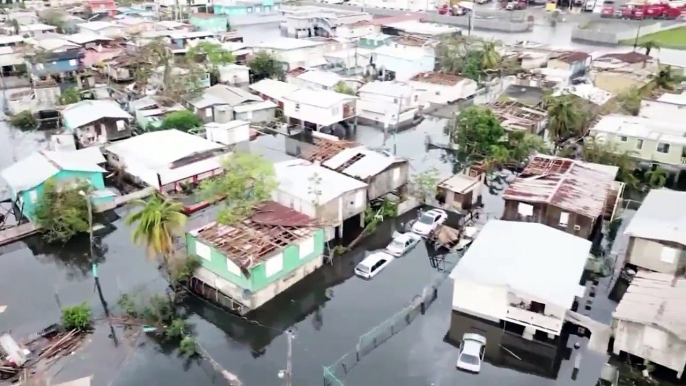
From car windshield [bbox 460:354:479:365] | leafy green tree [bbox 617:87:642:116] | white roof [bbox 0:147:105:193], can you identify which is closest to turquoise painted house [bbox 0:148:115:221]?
white roof [bbox 0:147:105:193]

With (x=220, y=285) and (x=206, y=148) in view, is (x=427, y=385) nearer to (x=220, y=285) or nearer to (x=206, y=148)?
(x=220, y=285)

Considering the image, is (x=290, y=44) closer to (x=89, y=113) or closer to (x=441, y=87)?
(x=441, y=87)

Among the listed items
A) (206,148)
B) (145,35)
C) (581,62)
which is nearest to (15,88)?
(145,35)

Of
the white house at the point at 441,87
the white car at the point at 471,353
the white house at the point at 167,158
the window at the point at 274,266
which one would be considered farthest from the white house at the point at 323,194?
the white house at the point at 441,87

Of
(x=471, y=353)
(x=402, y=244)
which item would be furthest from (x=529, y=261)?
(x=402, y=244)

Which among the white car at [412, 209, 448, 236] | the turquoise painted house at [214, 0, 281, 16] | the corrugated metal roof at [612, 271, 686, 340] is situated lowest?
the white car at [412, 209, 448, 236]

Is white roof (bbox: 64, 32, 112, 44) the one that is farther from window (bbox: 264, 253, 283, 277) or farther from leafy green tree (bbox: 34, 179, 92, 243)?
window (bbox: 264, 253, 283, 277)

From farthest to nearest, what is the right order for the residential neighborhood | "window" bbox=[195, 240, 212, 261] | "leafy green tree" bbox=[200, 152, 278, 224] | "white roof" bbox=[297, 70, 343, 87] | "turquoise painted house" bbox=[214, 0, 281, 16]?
"turquoise painted house" bbox=[214, 0, 281, 16], "white roof" bbox=[297, 70, 343, 87], "leafy green tree" bbox=[200, 152, 278, 224], "window" bbox=[195, 240, 212, 261], the residential neighborhood
